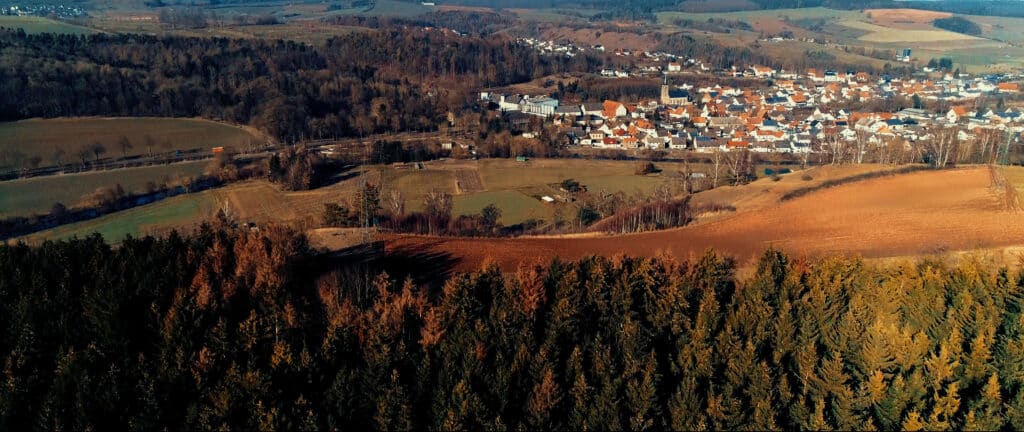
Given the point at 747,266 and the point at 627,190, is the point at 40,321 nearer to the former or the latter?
the point at 747,266

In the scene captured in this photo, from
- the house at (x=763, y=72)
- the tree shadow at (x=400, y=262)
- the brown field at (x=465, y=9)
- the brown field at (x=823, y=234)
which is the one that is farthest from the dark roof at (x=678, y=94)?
the brown field at (x=465, y=9)

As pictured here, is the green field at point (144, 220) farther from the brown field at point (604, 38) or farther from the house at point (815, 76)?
the brown field at point (604, 38)

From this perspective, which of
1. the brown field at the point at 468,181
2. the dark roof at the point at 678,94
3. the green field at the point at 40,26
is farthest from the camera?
the dark roof at the point at 678,94

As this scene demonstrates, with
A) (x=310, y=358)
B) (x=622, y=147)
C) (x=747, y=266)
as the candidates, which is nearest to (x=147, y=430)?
(x=310, y=358)

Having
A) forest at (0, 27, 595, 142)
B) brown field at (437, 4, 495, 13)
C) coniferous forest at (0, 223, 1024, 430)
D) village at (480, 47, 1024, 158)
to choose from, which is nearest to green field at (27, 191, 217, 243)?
coniferous forest at (0, 223, 1024, 430)

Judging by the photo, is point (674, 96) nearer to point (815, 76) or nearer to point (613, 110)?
point (613, 110)

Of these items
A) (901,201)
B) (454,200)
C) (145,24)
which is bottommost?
(454,200)
